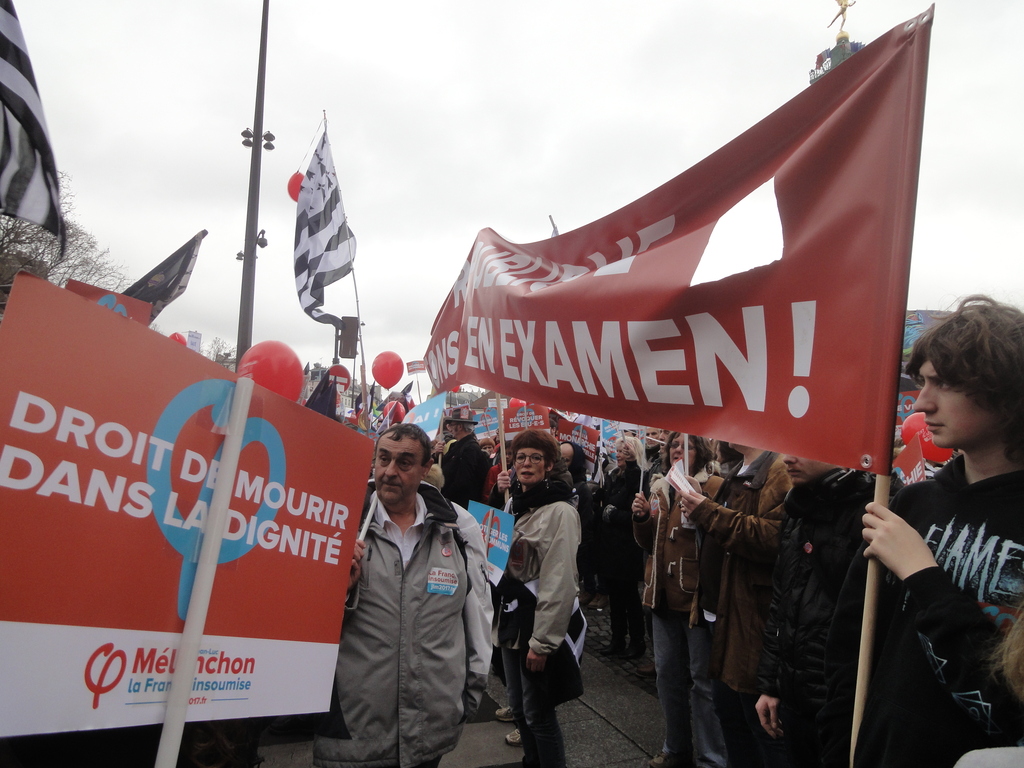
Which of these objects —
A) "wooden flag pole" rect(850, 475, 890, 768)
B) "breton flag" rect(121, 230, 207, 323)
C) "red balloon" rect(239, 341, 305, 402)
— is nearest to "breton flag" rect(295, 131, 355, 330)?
"breton flag" rect(121, 230, 207, 323)

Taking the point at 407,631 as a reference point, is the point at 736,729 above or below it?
below

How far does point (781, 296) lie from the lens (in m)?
1.77

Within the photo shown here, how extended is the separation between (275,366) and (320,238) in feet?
11.4

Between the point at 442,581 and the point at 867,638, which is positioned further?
the point at 442,581

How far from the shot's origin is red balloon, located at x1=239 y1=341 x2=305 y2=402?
13.2 feet

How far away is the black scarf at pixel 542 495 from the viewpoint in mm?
3436

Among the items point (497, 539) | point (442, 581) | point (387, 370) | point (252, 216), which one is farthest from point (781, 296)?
point (387, 370)

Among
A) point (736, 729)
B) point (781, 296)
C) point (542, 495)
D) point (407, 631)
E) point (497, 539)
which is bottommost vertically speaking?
point (736, 729)

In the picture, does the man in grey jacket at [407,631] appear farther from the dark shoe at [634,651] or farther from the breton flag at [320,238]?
the breton flag at [320,238]

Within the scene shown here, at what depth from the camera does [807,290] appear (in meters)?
1.71

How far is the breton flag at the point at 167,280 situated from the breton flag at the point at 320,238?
1942mm

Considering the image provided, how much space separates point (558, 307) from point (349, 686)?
167 centimetres

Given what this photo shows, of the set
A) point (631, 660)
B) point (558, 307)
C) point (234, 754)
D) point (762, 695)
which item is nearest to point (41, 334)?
point (234, 754)

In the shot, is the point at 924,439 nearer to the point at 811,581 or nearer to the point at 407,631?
the point at 811,581
